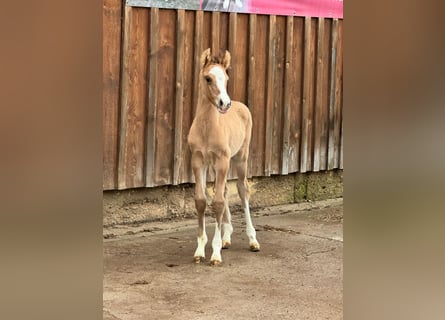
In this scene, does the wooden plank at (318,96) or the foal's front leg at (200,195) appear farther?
the wooden plank at (318,96)

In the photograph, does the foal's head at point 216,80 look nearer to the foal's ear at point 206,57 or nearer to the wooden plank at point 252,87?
the foal's ear at point 206,57

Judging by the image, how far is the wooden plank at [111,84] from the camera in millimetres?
6344

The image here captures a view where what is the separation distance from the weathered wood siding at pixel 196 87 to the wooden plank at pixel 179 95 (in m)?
0.01

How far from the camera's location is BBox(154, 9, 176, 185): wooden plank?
6.77 metres

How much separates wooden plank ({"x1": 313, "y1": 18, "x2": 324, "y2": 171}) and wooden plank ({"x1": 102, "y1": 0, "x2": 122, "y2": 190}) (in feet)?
9.42

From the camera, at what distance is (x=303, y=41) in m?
8.05

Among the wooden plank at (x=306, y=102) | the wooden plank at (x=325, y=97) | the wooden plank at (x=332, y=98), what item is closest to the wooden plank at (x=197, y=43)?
the wooden plank at (x=306, y=102)

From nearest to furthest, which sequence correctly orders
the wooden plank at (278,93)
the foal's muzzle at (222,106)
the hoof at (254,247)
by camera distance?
1. the foal's muzzle at (222,106)
2. the hoof at (254,247)
3. the wooden plank at (278,93)

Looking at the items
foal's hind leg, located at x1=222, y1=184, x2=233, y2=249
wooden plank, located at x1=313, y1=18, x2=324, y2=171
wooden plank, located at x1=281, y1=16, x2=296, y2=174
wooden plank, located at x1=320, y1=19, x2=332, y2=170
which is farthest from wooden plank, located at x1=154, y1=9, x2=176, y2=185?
wooden plank, located at x1=320, y1=19, x2=332, y2=170

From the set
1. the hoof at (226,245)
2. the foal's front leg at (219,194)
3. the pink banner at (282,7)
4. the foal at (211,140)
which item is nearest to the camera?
the foal at (211,140)

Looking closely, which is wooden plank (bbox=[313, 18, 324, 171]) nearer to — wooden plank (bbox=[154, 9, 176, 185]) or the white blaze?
wooden plank (bbox=[154, 9, 176, 185])
